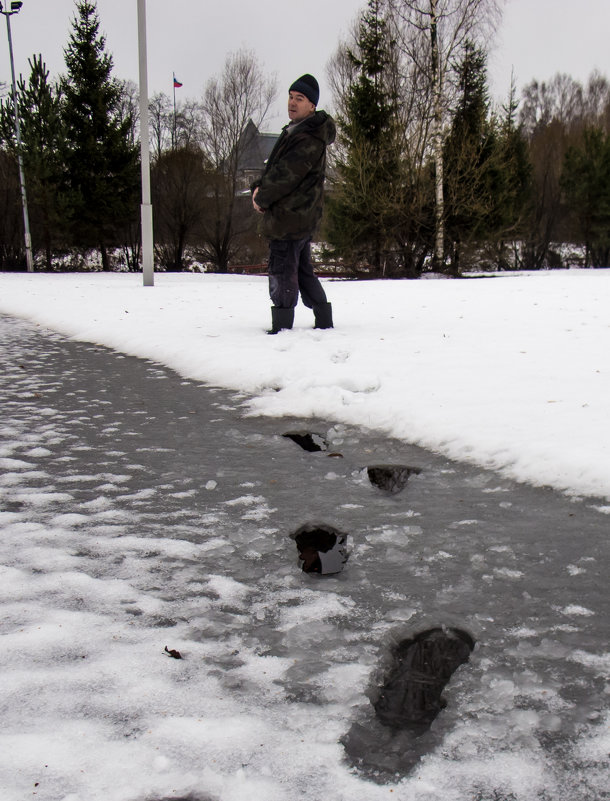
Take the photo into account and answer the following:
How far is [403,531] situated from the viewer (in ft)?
7.62

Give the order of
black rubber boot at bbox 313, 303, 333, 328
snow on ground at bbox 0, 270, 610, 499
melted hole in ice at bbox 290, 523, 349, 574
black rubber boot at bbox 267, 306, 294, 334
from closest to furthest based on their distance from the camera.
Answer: melted hole in ice at bbox 290, 523, 349, 574 < snow on ground at bbox 0, 270, 610, 499 < black rubber boot at bbox 267, 306, 294, 334 < black rubber boot at bbox 313, 303, 333, 328

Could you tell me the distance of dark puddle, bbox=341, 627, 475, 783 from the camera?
49.9 inches

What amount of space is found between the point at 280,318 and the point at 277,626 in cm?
460

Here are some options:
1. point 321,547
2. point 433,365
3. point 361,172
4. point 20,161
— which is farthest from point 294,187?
point 20,161

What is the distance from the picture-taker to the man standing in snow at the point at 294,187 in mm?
5535

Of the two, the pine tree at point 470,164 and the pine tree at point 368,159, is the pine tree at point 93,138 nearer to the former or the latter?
the pine tree at point 368,159

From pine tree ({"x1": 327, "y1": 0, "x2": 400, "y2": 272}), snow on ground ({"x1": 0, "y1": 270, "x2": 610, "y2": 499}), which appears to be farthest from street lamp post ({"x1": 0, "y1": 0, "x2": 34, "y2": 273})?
snow on ground ({"x1": 0, "y1": 270, "x2": 610, "y2": 499})

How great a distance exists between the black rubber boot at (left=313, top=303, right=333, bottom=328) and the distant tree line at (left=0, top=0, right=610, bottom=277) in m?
14.6

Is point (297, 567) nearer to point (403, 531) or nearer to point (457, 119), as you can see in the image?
point (403, 531)

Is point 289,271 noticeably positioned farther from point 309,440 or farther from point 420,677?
point 420,677

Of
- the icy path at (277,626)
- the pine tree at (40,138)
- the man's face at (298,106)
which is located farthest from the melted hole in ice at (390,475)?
the pine tree at (40,138)

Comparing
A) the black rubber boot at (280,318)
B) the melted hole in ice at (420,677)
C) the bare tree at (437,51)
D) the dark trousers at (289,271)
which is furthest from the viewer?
the bare tree at (437,51)

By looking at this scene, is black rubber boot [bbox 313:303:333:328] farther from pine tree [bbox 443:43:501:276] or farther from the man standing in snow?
pine tree [bbox 443:43:501:276]

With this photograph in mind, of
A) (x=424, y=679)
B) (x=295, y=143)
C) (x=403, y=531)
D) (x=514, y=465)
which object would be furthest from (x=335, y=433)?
(x=295, y=143)
